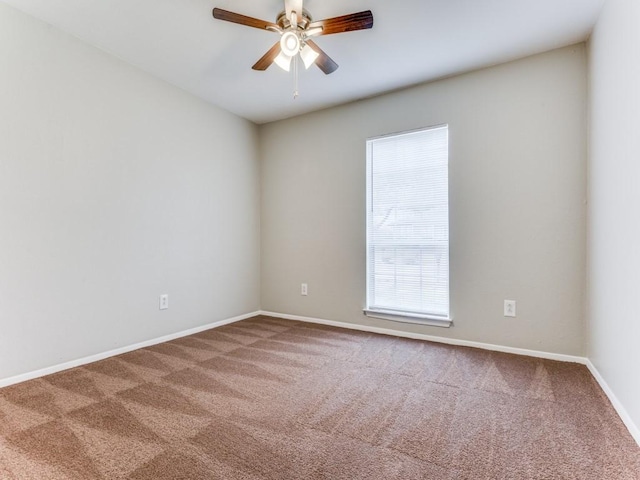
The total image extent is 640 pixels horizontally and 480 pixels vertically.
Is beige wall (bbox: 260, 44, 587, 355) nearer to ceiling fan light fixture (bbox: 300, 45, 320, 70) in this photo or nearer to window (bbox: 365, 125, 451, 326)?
window (bbox: 365, 125, 451, 326)

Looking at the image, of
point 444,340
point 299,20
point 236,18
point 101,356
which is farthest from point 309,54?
point 101,356

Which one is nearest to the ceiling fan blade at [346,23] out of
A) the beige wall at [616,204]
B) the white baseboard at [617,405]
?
the beige wall at [616,204]

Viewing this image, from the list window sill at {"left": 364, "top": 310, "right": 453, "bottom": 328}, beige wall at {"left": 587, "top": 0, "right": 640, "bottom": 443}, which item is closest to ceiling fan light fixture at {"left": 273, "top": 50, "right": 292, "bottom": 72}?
beige wall at {"left": 587, "top": 0, "right": 640, "bottom": 443}

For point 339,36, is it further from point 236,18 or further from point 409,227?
point 409,227

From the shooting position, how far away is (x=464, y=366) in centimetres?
234

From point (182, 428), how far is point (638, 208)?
236 centimetres

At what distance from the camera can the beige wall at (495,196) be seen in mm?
2414

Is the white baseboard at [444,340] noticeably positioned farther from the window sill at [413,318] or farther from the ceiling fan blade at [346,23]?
the ceiling fan blade at [346,23]

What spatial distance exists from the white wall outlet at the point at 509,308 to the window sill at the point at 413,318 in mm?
437

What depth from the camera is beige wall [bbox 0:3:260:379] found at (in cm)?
207

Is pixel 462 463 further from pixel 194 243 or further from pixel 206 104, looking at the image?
pixel 206 104

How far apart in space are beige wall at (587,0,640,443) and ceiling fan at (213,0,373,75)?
1336 millimetres

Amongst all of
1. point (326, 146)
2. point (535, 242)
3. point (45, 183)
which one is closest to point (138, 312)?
point (45, 183)

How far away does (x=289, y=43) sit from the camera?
77.8 inches
